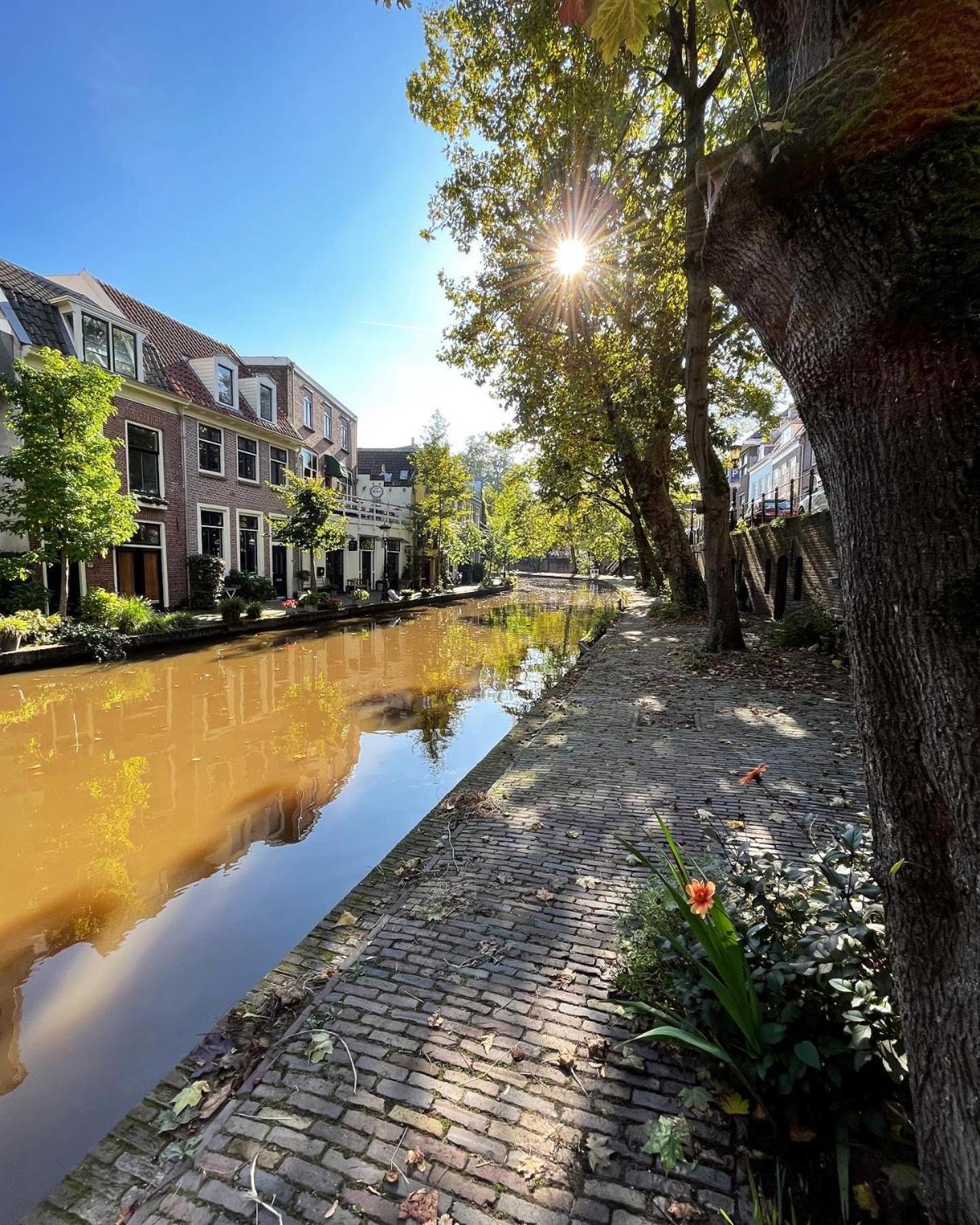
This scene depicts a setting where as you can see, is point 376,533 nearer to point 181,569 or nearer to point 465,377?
point 181,569

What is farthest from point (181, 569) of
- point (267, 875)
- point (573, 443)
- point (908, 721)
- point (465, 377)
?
point (908, 721)

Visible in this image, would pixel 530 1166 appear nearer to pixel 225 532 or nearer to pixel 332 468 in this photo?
pixel 225 532

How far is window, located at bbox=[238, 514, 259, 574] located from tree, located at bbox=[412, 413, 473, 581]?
894 cm

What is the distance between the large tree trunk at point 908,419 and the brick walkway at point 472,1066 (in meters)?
0.86

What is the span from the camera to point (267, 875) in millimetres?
4074

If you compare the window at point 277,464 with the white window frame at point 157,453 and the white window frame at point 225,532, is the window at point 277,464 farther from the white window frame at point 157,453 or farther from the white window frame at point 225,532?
the white window frame at point 157,453

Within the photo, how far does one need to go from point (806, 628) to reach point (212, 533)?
1721 centimetres

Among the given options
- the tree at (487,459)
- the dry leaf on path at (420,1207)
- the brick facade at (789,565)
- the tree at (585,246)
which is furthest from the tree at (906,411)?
the tree at (487,459)

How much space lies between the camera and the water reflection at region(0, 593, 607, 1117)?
139 inches

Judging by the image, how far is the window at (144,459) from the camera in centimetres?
1588

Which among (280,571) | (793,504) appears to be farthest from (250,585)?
(793,504)

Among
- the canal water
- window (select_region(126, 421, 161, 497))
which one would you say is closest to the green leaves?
the canal water

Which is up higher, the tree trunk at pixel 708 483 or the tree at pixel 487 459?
the tree at pixel 487 459

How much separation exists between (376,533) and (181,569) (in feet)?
38.2
